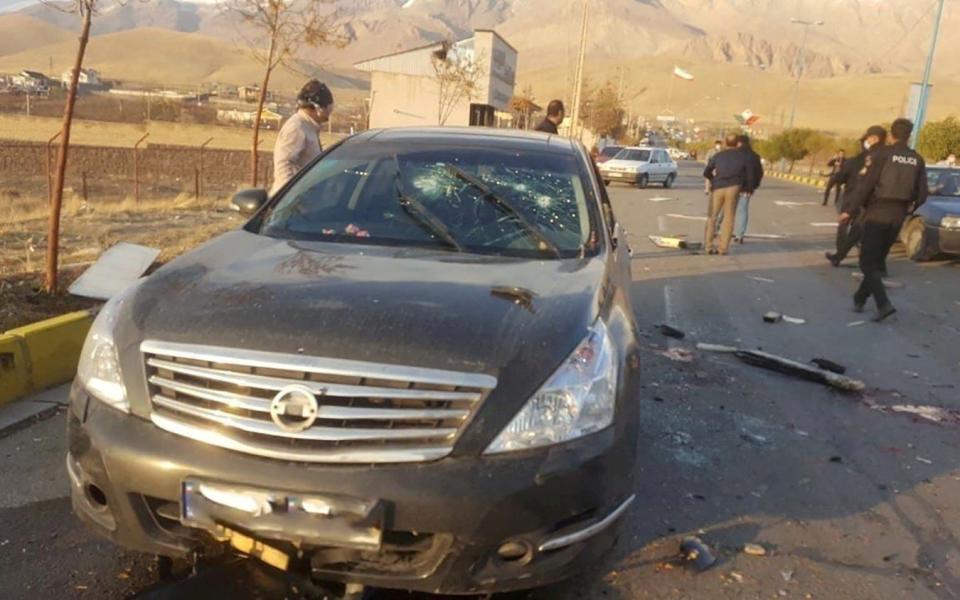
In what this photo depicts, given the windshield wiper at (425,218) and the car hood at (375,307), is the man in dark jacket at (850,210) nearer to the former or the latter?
the windshield wiper at (425,218)

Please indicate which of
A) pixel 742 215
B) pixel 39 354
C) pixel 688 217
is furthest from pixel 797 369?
pixel 688 217

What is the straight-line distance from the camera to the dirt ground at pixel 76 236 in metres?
6.66

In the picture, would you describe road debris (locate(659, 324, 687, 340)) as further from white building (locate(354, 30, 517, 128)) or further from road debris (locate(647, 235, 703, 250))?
white building (locate(354, 30, 517, 128))

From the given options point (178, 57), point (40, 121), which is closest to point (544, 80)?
point (178, 57)

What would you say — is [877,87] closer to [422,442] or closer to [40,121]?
[40,121]

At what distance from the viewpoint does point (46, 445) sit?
14.3ft

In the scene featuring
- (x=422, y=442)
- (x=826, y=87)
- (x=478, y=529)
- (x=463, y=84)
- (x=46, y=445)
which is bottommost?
(x=46, y=445)

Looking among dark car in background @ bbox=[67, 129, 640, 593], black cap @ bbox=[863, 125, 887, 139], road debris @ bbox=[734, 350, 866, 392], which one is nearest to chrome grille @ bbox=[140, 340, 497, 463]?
dark car in background @ bbox=[67, 129, 640, 593]

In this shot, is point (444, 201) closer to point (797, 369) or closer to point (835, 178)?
point (797, 369)

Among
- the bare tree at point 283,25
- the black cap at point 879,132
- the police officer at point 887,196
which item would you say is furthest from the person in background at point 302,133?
the black cap at point 879,132

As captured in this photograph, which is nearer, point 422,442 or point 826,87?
point 422,442

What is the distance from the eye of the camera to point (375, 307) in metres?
2.85

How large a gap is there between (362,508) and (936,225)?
12.7 m

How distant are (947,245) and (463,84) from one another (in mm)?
21307
